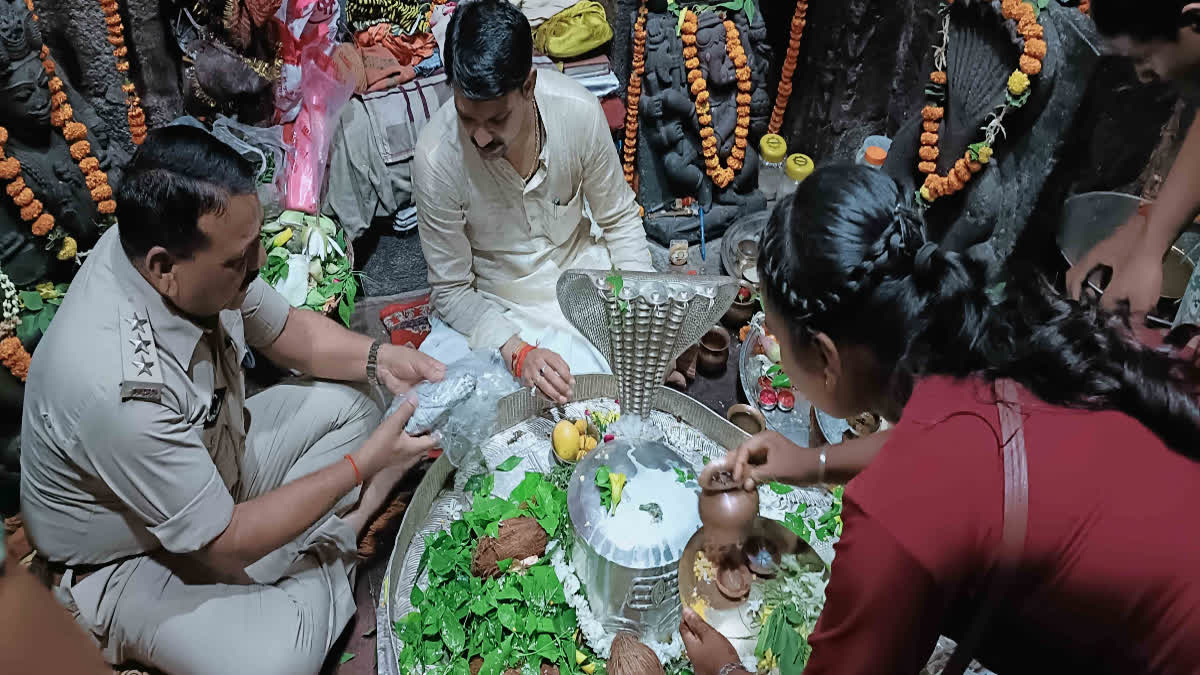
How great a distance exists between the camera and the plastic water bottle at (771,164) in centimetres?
462

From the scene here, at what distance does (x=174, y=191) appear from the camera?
1849 millimetres

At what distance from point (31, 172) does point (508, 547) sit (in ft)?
8.07

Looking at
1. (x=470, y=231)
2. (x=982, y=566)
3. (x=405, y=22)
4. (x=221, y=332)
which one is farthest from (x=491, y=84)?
(x=405, y=22)

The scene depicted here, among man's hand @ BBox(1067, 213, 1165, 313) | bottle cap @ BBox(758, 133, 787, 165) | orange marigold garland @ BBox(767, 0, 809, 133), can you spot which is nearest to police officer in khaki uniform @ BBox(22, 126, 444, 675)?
man's hand @ BBox(1067, 213, 1165, 313)

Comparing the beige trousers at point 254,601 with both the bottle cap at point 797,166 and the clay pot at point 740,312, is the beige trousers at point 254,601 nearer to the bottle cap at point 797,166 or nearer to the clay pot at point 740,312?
the clay pot at point 740,312

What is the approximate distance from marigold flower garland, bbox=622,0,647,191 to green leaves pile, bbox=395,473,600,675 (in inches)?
104

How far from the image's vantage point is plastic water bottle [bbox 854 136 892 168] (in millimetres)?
4102

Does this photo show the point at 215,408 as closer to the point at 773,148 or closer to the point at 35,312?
the point at 35,312

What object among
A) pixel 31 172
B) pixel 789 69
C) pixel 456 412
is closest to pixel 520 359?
pixel 456 412

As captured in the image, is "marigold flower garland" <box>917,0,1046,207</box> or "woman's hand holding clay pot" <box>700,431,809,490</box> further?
"marigold flower garland" <box>917,0,1046,207</box>

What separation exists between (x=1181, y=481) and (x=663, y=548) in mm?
1030

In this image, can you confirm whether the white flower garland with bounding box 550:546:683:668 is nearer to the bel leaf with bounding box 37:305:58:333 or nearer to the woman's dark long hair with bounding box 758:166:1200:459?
the woman's dark long hair with bounding box 758:166:1200:459

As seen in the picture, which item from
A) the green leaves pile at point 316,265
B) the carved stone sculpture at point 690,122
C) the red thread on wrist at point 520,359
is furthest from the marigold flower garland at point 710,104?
the red thread on wrist at point 520,359

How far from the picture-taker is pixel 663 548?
6.22 feet
